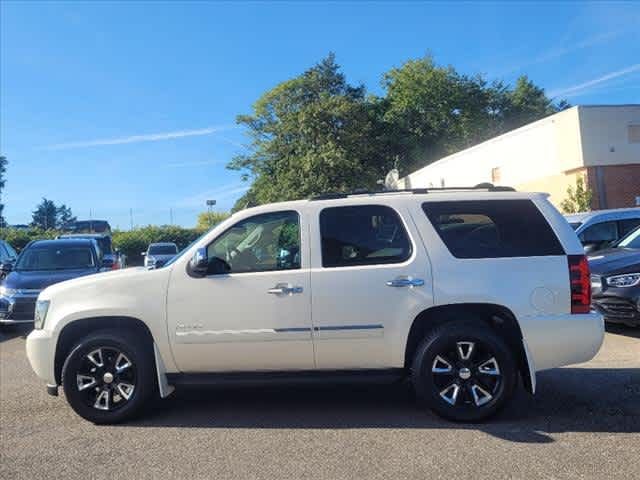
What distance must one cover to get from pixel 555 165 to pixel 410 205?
2220cm

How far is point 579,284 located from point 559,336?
474 mm

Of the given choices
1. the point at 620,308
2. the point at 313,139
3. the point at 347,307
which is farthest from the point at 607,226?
the point at 313,139

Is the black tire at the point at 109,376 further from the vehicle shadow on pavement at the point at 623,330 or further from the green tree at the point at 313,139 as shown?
the green tree at the point at 313,139

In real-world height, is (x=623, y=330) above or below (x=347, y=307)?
below

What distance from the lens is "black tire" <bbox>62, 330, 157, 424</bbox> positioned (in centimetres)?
527

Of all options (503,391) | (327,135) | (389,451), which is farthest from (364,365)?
(327,135)

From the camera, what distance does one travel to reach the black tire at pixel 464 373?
16.5 ft

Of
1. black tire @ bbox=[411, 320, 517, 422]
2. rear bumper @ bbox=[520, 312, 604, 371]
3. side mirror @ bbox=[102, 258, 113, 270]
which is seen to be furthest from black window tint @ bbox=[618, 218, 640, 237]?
side mirror @ bbox=[102, 258, 113, 270]

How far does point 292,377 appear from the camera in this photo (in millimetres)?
5191

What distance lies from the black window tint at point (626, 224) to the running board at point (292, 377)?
326 inches

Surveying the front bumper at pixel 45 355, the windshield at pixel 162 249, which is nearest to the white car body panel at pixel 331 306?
the front bumper at pixel 45 355

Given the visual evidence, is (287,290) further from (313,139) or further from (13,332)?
(313,139)

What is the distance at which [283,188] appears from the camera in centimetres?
4638

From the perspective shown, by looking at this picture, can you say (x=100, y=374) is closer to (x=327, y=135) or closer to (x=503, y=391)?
(x=503, y=391)
